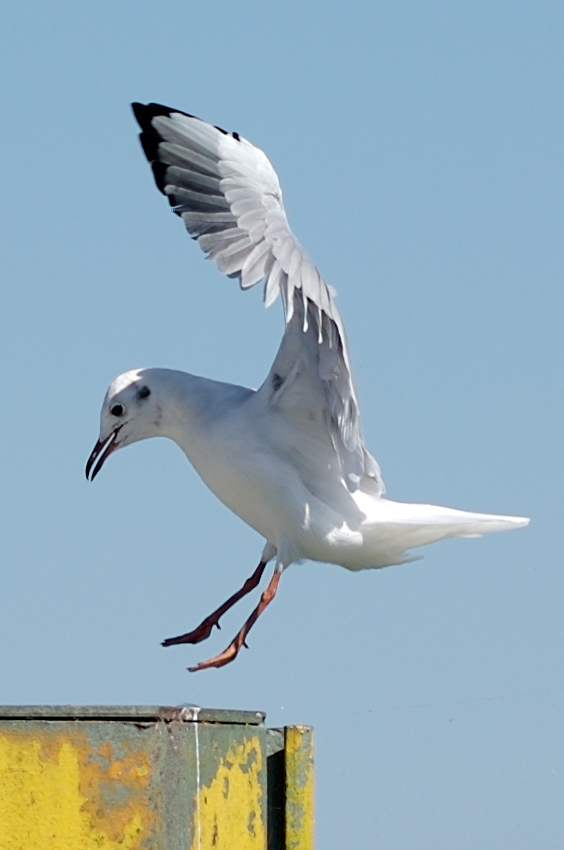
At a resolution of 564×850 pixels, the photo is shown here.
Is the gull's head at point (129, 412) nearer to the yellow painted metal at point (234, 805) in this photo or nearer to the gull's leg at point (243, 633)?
the gull's leg at point (243, 633)

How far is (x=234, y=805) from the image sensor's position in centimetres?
416

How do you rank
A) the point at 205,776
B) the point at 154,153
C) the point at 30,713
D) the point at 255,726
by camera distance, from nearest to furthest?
1. the point at 30,713
2. the point at 205,776
3. the point at 255,726
4. the point at 154,153

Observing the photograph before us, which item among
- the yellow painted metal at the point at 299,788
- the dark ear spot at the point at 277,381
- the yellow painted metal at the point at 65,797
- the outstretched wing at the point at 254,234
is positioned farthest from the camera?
the dark ear spot at the point at 277,381

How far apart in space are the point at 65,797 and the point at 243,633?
3.44 meters

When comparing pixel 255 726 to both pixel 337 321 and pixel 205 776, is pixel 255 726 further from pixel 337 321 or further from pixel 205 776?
pixel 337 321

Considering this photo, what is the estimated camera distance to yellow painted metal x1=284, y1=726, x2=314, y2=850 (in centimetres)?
444

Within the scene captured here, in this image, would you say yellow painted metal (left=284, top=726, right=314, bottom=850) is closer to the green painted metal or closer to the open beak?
the green painted metal

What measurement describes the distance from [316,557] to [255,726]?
3.04 m

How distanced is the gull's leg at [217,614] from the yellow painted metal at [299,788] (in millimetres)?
3051

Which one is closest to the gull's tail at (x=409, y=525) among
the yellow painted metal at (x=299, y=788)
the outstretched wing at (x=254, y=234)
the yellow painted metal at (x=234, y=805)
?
the outstretched wing at (x=254, y=234)

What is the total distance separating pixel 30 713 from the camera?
3.68 metres

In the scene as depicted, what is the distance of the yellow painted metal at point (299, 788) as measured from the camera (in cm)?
444

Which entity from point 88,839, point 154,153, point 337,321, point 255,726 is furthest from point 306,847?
point 154,153

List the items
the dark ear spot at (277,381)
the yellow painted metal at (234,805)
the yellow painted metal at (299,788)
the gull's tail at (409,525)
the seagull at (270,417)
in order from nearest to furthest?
the yellow painted metal at (234,805) → the yellow painted metal at (299,788) → the seagull at (270,417) → the dark ear spot at (277,381) → the gull's tail at (409,525)
